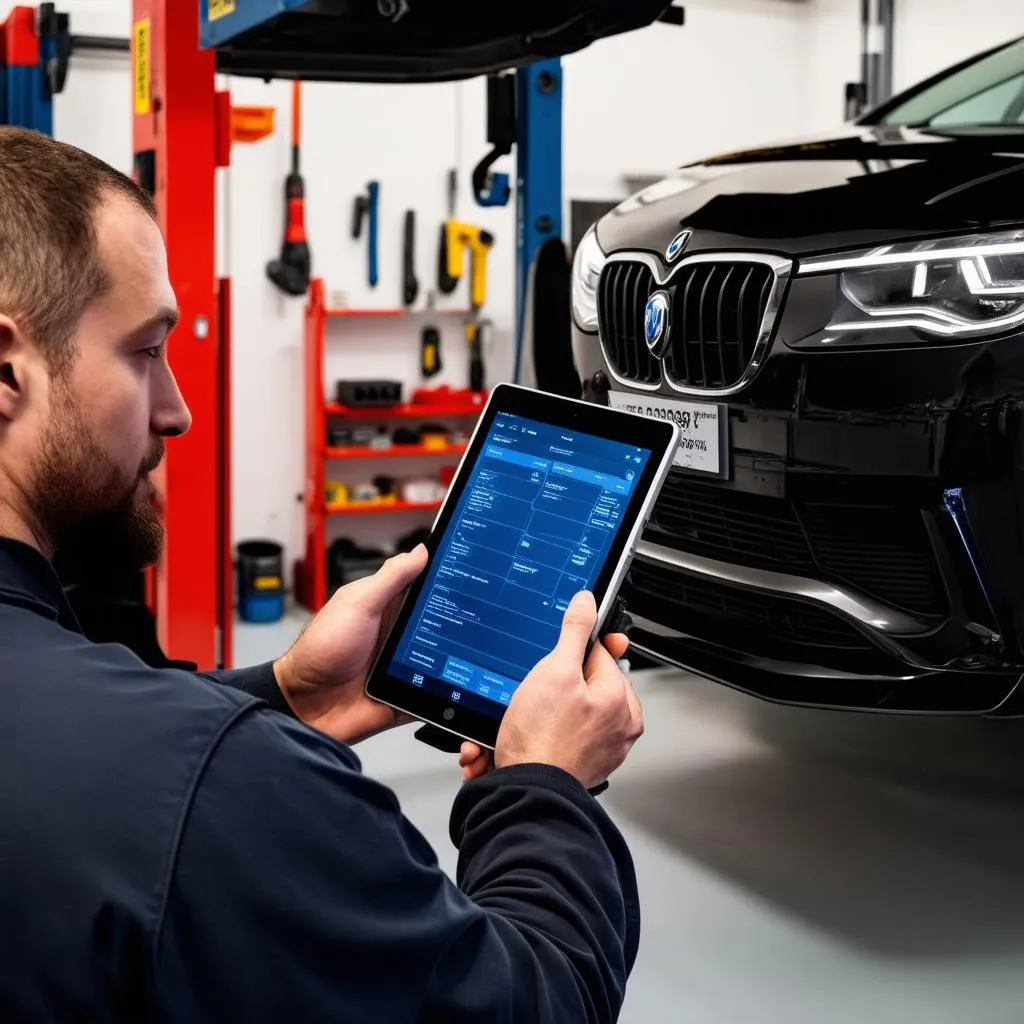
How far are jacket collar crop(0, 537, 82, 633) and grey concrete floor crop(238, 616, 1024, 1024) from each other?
4.25 ft

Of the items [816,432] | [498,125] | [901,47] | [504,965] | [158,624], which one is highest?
[901,47]

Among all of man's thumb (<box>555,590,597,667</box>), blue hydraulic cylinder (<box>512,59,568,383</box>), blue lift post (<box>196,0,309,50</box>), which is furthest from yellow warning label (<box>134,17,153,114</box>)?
man's thumb (<box>555,590,597,667</box>)

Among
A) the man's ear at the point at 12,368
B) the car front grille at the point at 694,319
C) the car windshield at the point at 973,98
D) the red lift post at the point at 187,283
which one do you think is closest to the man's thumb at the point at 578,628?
the man's ear at the point at 12,368

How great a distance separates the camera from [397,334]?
5.41m

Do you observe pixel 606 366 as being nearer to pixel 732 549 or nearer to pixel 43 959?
pixel 732 549

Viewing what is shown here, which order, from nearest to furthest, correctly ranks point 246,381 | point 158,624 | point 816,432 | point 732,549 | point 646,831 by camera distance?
point 816,432 → point 732,549 → point 646,831 → point 158,624 → point 246,381

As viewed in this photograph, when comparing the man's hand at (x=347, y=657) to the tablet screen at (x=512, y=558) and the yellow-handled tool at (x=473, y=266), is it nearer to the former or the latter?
the tablet screen at (x=512, y=558)

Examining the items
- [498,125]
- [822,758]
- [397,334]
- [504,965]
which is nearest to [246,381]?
[397,334]

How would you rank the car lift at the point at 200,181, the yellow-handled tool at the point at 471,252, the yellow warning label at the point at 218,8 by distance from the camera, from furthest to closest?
the yellow-handled tool at the point at 471,252 < the car lift at the point at 200,181 < the yellow warning label at the point at 218,8

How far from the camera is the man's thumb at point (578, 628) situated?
1.09 metres

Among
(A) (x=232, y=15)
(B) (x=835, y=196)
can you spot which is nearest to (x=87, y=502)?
(B) (x=835, y=196)

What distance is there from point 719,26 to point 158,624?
3958mm

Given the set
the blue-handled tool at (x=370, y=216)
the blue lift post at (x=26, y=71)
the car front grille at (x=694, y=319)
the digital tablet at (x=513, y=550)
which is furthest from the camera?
the blue-handled tool at (x=370, y=216)

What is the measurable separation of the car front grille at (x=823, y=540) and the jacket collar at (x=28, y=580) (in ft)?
4.58
